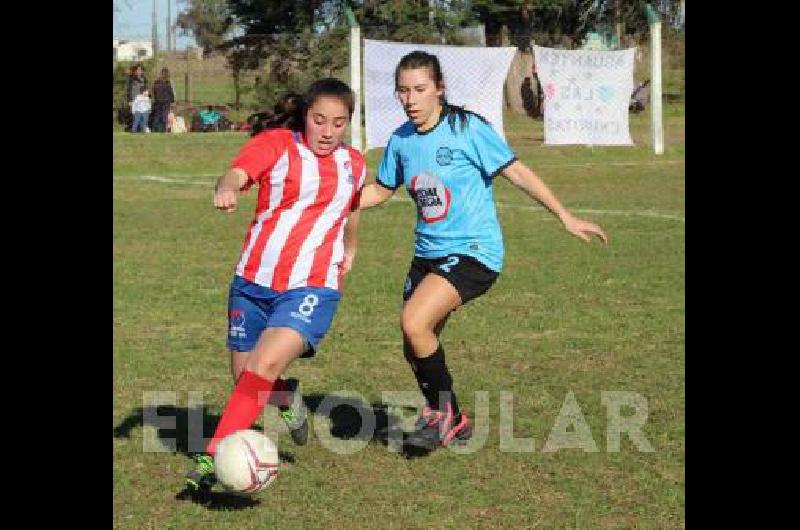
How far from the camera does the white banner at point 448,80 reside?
22969 millimetres

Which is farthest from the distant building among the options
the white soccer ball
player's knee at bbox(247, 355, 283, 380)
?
the white soccer ball

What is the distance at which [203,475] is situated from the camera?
596cm

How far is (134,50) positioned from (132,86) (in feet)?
22.5

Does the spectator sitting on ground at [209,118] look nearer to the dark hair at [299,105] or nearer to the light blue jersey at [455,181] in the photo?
the light blue jersey at [455,181]

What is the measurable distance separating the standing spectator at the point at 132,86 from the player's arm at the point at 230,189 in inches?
947

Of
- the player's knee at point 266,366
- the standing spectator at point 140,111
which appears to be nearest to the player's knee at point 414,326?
the player's knee at point 266,366

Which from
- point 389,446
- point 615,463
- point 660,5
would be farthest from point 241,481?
point 660,5

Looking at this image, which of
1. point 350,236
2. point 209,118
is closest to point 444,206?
point 350,236

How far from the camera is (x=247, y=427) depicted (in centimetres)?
613

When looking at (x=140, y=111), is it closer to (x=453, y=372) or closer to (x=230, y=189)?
(x=453, y=372)

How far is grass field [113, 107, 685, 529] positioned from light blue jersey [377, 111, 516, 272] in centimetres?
94

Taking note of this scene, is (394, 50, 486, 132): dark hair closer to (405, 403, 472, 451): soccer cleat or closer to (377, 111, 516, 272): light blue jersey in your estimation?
(377, 111, 516, 272): light blue jersey

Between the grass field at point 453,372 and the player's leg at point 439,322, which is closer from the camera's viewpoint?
the grass field at point 453,372
